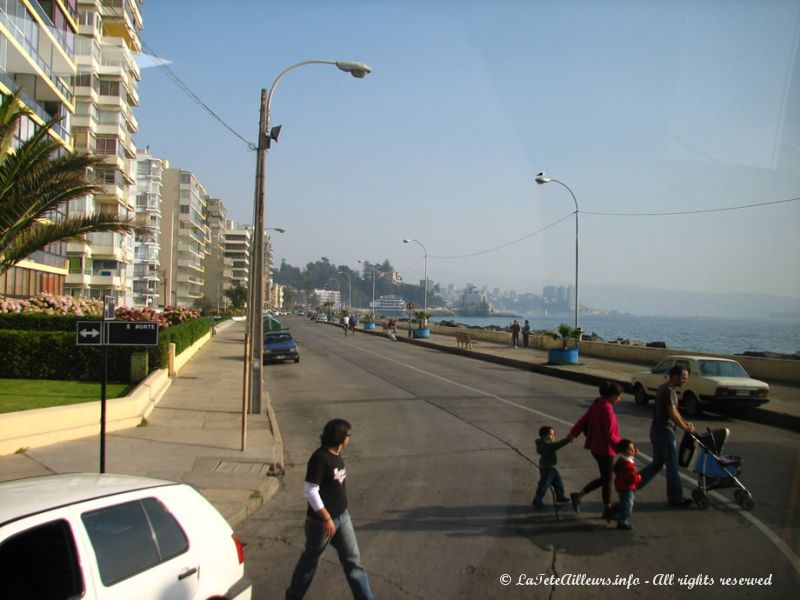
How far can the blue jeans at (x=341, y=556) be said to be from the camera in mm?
4900

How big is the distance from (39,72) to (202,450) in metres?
27.0

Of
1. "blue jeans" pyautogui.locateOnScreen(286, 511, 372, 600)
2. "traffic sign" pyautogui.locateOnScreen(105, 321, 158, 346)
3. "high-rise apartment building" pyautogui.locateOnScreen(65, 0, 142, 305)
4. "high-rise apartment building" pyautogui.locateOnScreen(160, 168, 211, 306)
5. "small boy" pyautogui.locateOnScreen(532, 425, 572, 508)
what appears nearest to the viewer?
"blue jeans" pyautogui.locateOnScreen(286, 511, 372, 600)

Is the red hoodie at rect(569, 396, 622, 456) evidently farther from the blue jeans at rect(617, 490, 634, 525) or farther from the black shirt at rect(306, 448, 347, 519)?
the black shirt at rect(306, 448, 347, 519)

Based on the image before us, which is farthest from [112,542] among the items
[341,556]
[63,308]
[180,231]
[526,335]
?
[180,231]

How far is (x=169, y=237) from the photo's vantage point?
98.5 meters

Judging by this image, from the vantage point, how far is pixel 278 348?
96.9ft

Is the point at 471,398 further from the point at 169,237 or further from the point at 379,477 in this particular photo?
the point at 169,237

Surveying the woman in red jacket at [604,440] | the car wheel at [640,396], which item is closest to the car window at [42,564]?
the woman in red jacket at [604,440]

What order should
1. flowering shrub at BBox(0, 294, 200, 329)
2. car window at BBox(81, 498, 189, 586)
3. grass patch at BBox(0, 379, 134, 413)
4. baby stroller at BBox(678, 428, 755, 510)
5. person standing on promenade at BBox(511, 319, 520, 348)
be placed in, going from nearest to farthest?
car window at BBox(81, 498, 189, 586) → baby stroller at BBox(678, 428, 755, 510) → grass patch at BBox(0, 379, 134, 413) → flowering shrub at BBox(0, 294, 200, 329) → person standing on promenade at BBox(511, 319, 520, 348)

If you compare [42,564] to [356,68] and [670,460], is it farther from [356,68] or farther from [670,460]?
[356,68]

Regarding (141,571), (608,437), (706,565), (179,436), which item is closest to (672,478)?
(608,437)

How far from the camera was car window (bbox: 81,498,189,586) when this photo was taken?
152 inches

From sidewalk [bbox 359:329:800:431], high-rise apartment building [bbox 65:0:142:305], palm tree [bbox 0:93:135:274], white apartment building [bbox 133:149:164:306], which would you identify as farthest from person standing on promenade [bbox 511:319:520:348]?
white apartment building [bbox 133:149:164:306]

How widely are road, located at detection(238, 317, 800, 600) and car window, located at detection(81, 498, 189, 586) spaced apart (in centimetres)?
164
